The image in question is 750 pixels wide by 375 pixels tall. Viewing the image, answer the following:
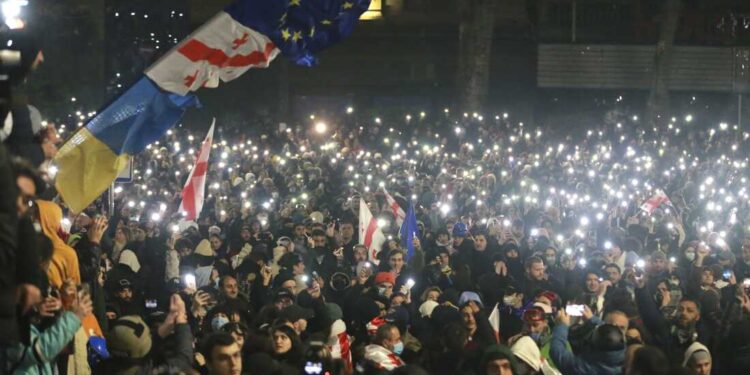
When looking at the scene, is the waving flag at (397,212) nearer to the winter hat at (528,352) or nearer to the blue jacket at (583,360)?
the winter hat at (528,352)

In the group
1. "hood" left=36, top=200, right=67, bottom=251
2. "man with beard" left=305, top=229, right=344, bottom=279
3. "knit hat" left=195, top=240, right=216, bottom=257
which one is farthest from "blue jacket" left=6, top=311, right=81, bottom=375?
"knit hat" left=195, top=240, right=216, bottom=257

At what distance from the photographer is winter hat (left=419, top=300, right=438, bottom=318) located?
1080 cm

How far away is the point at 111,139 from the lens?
9.07 metres

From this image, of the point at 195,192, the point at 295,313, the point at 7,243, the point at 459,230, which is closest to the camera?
the point at 7,243

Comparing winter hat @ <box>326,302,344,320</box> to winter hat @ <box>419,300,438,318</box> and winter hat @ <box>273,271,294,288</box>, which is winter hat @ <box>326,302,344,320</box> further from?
→ winter hat @ <box>273,271,294,288</box>

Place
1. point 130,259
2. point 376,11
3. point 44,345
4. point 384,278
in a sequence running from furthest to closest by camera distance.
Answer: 1. point 376,11
2. point 130,259
3. point 384,278
4. point 44,345

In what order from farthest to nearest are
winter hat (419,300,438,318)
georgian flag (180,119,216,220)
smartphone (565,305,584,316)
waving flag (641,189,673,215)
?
1. waving flag (641,189,673,215)
2. georgian flag (180,119,216,220)
3. winter hat (419,300,438,318)
4. smartphone (565,305,584,316)

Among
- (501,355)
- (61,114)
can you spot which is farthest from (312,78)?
(501,355)

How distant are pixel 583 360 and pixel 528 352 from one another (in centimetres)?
50

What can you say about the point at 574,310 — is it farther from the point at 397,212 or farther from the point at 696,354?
the point at 397,212

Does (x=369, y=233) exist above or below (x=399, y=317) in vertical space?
below

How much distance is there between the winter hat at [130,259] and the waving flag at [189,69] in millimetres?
3033

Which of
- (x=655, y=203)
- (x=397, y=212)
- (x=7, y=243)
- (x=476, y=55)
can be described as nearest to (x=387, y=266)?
(x=397, y=212)

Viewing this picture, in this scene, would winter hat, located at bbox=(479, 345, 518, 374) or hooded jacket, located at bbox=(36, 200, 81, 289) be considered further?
winter hat, located at bbox=(479, 345, 518, 374)
